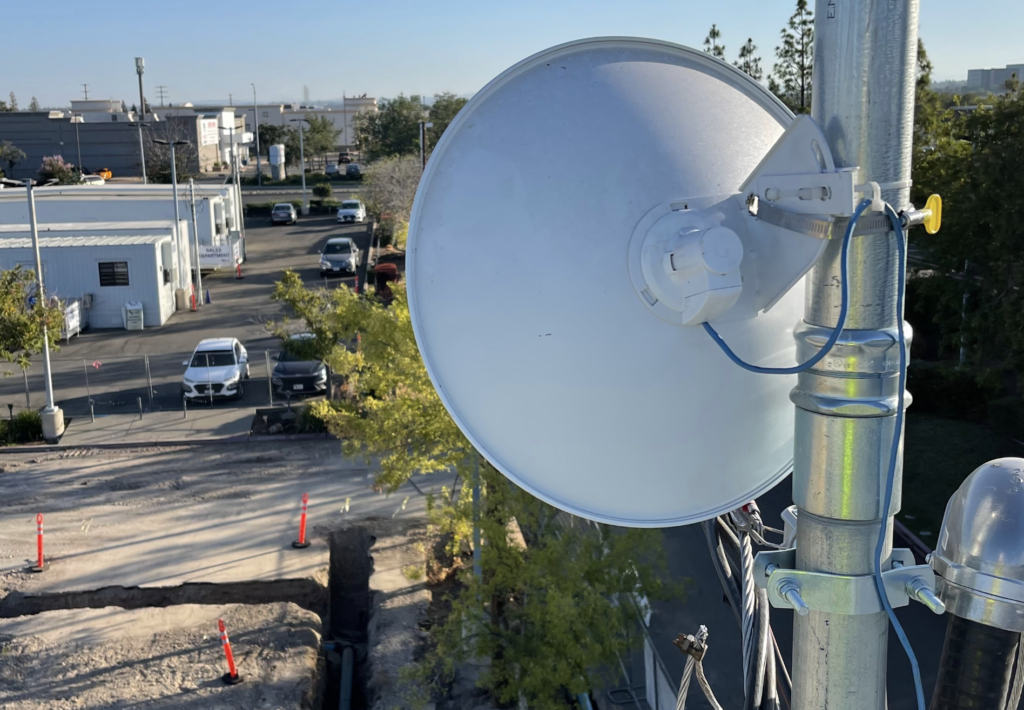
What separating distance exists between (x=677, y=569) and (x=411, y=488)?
5.27 metres

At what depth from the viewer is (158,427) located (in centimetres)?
2080

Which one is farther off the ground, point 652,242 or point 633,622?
point 652,242

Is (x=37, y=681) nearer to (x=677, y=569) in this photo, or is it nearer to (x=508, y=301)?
(x=677, y=569)

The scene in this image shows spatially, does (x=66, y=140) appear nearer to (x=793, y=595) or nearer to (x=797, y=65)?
(x=797, y=65)

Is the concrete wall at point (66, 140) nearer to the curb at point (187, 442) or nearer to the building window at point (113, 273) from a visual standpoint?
the building window at point (113, 273)

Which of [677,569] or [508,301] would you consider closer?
[508,301]

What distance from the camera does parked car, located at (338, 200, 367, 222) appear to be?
53.3m

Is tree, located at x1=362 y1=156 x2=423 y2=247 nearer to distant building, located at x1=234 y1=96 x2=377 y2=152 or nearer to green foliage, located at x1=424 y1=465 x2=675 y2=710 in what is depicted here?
green foliage, located at x1=424 y1=465 x2=675 y2=710

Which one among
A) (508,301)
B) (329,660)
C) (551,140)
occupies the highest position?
(551,140)

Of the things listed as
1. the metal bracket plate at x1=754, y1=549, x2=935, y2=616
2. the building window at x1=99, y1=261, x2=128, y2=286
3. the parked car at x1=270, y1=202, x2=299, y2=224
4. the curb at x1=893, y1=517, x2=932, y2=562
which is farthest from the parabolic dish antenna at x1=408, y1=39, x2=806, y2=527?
the parked car at x1=270, y1=202, x2=299, y2=224

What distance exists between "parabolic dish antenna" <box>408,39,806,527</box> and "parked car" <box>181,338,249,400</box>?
20.6m

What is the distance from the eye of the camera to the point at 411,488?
17172 millimetres

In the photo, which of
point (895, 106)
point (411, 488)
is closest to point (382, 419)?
point (411, 488)

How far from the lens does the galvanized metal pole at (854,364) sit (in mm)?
2246
